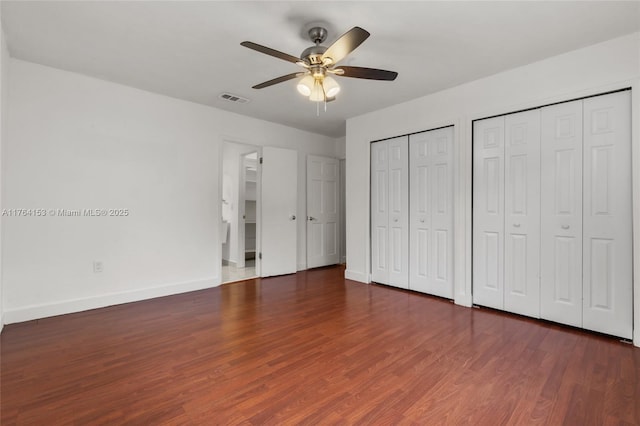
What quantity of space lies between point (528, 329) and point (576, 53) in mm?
2573

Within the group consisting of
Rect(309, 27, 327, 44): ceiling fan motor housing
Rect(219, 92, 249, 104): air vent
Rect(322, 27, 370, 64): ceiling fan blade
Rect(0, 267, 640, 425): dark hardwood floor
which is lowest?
Rect(0, 267, 640, 425): dark hardwood floor

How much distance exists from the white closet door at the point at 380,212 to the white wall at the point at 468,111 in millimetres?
95

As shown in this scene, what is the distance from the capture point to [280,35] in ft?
8.14

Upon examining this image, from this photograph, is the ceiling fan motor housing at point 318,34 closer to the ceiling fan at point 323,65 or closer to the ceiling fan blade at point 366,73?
the ceiling fan at point 323,65

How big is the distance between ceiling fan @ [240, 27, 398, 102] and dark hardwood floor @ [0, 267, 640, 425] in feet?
6.98

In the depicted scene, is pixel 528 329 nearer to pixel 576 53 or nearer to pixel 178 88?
pixel 576 53

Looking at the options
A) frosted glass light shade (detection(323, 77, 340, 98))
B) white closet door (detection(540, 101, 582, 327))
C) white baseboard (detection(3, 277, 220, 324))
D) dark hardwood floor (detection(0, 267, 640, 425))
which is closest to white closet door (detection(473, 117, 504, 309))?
dark hardwood floor (detection(0, 267, 640, 425))

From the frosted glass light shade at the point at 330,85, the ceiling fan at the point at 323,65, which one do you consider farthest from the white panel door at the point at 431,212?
the frosted glass light shade at the point at 330,85

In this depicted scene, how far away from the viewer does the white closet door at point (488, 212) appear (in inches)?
127

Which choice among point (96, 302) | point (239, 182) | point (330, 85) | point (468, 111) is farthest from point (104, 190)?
point (468, 111)

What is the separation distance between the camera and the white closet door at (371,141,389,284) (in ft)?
14.1

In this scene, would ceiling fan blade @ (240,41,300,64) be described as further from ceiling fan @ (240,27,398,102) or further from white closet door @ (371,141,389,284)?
white closet door @ (371,141,389,284)

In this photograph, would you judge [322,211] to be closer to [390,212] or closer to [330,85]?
[390,212]

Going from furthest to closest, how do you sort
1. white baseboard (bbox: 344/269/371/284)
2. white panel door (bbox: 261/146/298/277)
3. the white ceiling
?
white panel door (bbox: 261/146/298/277) < white baseboard (bbox: 344/269/371/284) < the white ceiling
